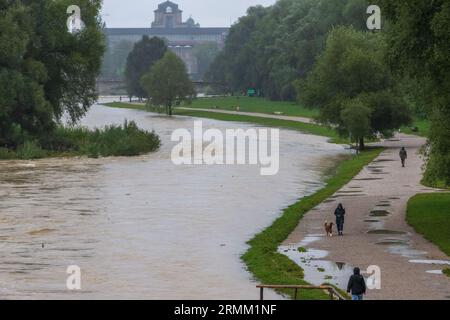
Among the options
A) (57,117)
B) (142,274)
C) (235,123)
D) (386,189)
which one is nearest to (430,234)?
(142,274)

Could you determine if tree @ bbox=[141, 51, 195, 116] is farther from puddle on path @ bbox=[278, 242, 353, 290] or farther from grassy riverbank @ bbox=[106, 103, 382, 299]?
puddle on path @ bbox=[278, 242, 353, 290]

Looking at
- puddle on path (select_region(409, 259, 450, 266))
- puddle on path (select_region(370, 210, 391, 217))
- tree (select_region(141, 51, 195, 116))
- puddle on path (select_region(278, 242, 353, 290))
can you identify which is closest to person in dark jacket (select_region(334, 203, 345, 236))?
puddle on path (select_region(278, 242, 353, 290))

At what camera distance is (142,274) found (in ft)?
132

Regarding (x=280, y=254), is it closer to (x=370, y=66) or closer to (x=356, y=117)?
(x=356, y=117)

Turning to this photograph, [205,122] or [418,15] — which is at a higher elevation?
[418,15]

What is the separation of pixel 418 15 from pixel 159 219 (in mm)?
18962

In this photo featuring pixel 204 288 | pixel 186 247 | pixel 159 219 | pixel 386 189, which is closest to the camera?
pixel 204 288

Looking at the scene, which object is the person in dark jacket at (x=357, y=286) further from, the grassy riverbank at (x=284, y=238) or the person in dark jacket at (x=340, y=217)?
the person in dark jacket at (x=340, y=217)

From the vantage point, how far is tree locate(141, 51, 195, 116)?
184375 mm

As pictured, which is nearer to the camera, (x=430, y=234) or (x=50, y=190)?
(x=430, y=234)

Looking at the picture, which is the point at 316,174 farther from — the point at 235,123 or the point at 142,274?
the point at 235,123

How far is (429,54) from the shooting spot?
4334 cm

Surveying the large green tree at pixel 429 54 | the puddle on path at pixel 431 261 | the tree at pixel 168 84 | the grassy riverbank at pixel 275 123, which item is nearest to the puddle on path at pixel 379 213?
the large green tree at pixel 429 54

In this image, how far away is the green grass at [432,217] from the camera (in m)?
46.5
